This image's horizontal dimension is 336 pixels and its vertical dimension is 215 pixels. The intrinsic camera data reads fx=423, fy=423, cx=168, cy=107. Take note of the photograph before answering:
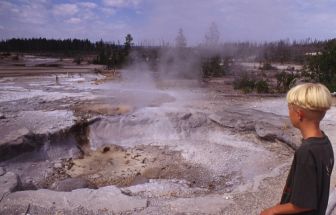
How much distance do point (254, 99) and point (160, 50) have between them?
19.2 feet

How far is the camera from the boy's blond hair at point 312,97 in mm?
1750

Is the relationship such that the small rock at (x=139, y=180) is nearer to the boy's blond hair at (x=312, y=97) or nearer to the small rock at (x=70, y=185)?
the small rock at (x=70, y=185)

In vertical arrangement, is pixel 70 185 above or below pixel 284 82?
below

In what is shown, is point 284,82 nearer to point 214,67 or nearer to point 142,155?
point 214,67

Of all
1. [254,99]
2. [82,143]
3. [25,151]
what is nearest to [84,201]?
[25,151]

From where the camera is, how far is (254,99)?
11.1 meters

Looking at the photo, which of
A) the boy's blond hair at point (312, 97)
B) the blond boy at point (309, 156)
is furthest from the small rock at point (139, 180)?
the boy's blond hair at point (312, 97)

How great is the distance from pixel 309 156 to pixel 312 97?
24 cm

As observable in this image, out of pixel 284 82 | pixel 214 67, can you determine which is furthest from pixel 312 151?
pixel 214 67

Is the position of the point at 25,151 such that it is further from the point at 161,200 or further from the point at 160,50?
the point at 160,50

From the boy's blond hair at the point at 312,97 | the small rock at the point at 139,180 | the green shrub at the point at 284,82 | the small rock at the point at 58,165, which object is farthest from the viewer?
the green shrub at the point at 284,82

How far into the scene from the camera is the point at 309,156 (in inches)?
68.9

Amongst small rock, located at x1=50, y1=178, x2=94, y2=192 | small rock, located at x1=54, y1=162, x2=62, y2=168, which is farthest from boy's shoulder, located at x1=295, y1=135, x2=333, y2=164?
small rock, located at x1=54, y1=162, x2=62, y2=168

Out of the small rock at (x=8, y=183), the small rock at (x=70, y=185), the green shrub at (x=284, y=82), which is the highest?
the green shrub at (x=284, y=82)
